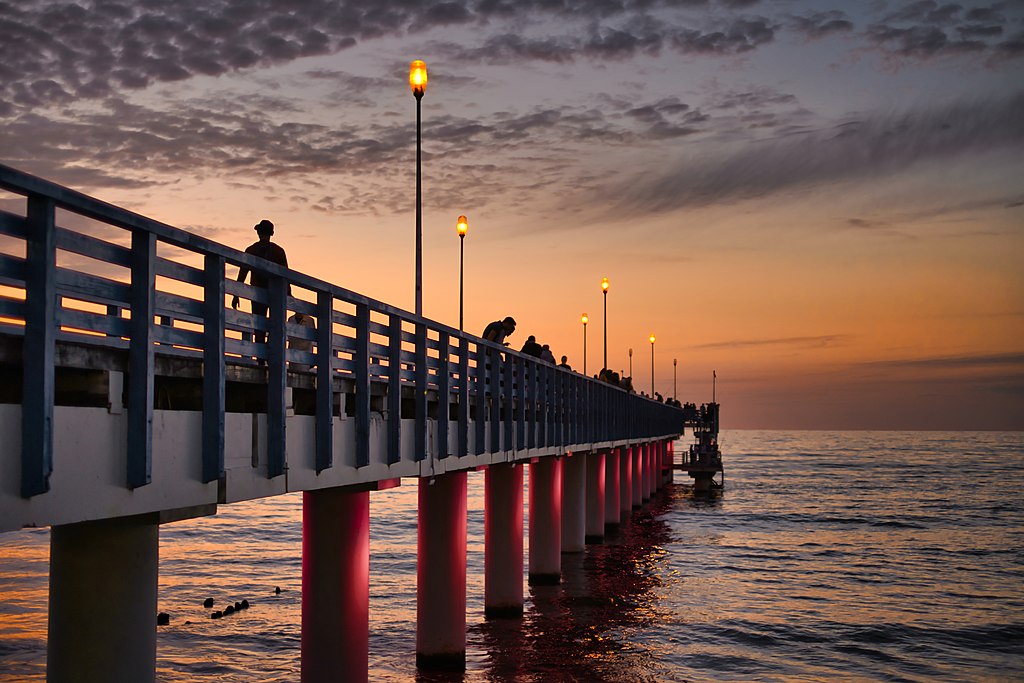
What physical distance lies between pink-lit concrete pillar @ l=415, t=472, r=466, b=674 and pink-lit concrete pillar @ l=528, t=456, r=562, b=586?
436 inches

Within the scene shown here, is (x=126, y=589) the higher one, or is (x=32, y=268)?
(x=32, y=268)

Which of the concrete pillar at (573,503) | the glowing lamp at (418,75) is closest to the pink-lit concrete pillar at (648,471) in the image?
the concrete pillar at (573,503)

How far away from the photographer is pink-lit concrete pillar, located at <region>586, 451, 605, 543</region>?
42781 millimetres

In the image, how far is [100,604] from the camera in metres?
8.29

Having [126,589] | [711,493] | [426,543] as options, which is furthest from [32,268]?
[711,493]

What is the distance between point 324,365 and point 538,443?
14.3 meters

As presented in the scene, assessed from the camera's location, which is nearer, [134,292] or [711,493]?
[134,292]

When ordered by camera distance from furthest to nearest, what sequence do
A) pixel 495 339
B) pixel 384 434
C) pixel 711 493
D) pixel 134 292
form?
pixel 711 493
pixel 495 339
pixel 384 434
pixel 134 292

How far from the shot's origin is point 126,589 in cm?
842

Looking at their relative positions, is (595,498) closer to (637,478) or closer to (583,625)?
(583,625)

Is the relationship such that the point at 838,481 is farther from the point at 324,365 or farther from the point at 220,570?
the point at 324,365

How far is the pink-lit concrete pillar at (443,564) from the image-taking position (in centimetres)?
1950

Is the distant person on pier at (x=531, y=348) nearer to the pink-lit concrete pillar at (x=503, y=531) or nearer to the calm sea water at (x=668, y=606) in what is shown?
the pink-lit concrete pillar at (x=503, y=531)

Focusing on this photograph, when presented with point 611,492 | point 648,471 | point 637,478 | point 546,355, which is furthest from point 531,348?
point 648,471
